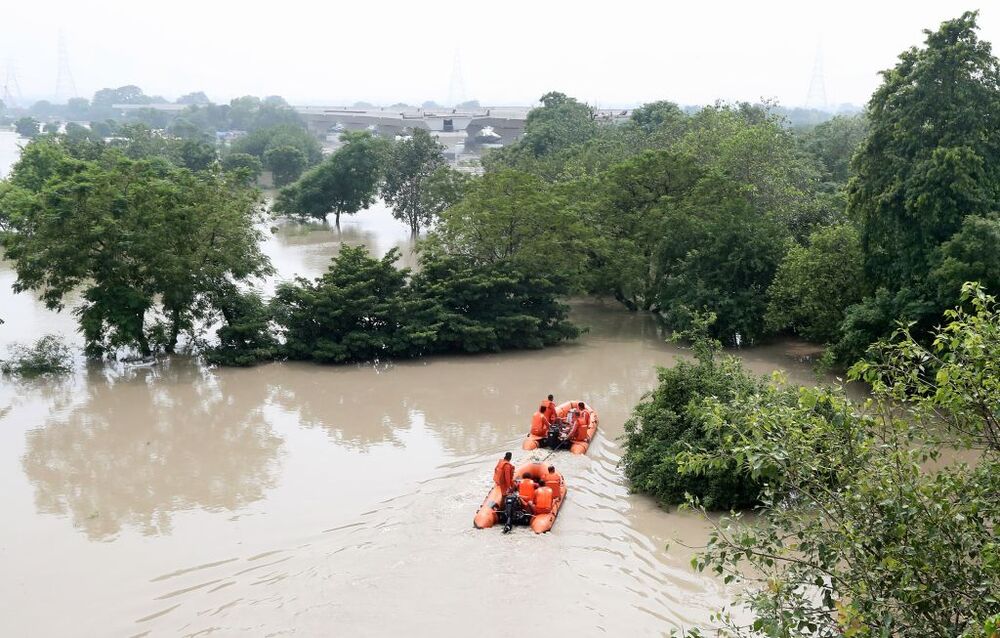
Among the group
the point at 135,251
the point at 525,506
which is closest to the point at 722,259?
the point at 525,506

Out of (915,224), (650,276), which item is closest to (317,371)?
(650,276)

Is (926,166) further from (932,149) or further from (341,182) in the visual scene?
(341,182)

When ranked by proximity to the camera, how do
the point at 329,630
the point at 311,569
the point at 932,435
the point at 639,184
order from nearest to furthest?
the point at 932,435 < the point at 329,630 < the point at 311,569 < the point at 639,184

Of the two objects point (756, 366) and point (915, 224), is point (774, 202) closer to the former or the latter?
point (756, 366)

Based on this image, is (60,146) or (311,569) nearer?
(311,569)

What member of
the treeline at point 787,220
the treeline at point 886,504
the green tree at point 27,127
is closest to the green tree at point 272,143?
the treeline at point 787,220

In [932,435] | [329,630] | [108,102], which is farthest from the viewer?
[108,102]

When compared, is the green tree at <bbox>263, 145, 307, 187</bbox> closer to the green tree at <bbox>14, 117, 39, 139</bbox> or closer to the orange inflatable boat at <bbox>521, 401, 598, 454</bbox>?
the orange inflatable boat at <bbox>521, 401, 598, 454</bbox>

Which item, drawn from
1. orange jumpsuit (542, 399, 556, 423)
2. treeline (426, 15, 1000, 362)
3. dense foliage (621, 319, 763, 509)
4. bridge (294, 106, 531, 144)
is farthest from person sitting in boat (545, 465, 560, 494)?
bridge (294, 106, 531, 144)
